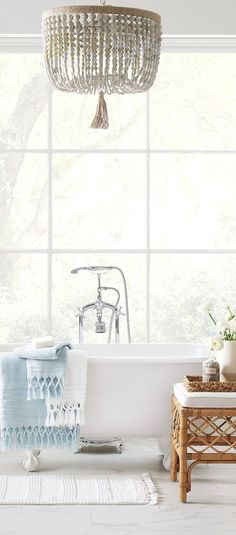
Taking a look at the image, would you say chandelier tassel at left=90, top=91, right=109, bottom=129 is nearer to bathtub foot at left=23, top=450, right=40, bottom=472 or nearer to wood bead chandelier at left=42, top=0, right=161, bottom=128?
wood bead chandelier at left=42, top=0, right=161, bottom=128

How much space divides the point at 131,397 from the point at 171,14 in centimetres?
228

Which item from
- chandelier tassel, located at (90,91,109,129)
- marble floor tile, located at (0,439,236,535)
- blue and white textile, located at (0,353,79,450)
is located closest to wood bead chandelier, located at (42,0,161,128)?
chandelier tassel, located at (90,91,109,129)

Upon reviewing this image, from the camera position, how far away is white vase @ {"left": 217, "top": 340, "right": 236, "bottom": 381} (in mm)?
4715

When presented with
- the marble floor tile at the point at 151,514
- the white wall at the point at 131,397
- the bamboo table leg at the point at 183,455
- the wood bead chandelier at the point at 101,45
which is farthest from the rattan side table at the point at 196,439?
the wood bead chandelier at the point at 101,45

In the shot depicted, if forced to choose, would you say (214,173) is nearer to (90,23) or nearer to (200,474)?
(200,474)

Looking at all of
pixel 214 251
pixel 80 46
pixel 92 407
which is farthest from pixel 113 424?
pixel 80 46

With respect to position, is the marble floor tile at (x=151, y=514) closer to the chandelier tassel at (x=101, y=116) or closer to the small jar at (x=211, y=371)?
the small jar at (x=211, y=371)

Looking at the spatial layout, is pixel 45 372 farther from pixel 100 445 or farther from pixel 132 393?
pixel 100 445

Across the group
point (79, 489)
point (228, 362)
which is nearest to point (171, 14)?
point (228, 362)

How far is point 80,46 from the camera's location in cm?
378

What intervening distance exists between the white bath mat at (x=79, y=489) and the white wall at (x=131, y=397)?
0.24m

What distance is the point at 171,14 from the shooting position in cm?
580

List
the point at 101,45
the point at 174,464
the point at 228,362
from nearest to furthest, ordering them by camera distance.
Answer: the point at 101,45 < the point at 228,362 < the point at 174,464

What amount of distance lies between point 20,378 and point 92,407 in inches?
16.0
